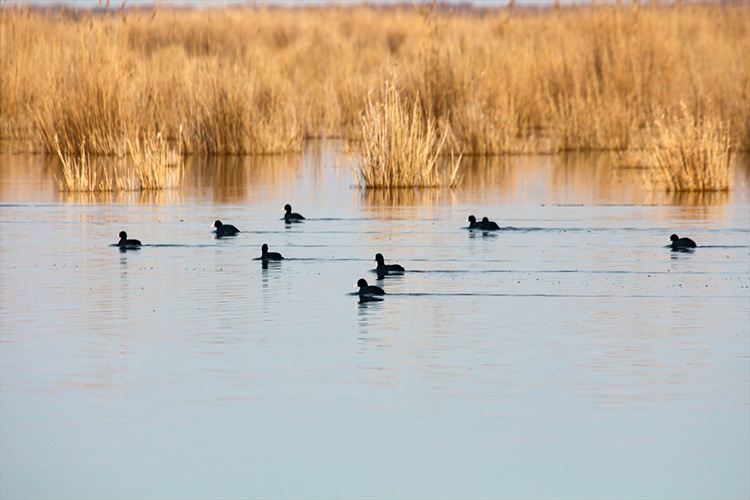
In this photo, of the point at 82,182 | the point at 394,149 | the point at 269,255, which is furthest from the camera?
the point at 82,182

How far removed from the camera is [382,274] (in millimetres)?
13500

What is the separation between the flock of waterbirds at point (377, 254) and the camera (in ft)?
40.2

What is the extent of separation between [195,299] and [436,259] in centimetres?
343

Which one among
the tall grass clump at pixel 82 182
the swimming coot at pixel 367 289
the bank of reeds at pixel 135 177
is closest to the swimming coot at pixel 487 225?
the swimming coot at pixel 367 289

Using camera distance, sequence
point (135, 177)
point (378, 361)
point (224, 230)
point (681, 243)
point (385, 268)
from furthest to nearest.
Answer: point (135, 177) < point (224, 230) < point (681, 243) < point (385, 268) < point (378, 361)

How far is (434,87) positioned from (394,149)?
22.2 feet

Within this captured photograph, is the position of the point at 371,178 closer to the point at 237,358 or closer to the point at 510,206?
the point at 510,206

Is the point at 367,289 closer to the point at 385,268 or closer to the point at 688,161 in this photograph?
the point at 385,268

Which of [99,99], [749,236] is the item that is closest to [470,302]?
[749,236]

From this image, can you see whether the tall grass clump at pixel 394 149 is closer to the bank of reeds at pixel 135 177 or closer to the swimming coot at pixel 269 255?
the bank of reeds at pixel 135 177

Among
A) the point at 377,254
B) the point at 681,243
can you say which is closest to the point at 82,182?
the point at 377,254

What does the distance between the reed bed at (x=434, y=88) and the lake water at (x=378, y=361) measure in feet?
32.1

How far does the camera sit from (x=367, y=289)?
12.2 m

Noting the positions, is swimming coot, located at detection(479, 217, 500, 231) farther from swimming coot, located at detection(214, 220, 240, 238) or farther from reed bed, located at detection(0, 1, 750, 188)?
reed bed, located at detection(0, 1, 750, 188)
